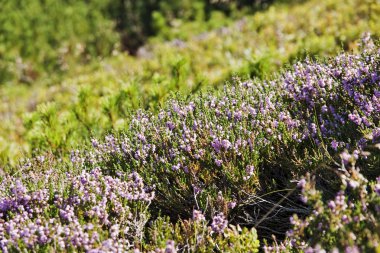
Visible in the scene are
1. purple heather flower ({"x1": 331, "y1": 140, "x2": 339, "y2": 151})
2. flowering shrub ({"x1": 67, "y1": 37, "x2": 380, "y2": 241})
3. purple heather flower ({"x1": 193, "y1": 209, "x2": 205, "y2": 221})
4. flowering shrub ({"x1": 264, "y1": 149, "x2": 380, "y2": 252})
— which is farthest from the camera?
flowering shrub ({"x1": 67, "y1": 37, "x2": 380, "y2": 241})

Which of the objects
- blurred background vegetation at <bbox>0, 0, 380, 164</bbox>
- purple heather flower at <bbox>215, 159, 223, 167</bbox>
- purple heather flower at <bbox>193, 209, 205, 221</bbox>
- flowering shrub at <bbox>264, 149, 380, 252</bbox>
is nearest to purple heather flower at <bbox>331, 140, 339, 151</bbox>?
flowering shrub at <bbox>264, 149, 380, 252</bbox>

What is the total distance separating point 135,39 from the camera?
1119 cm

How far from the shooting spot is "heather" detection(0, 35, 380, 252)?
227 cm

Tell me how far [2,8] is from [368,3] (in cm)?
755

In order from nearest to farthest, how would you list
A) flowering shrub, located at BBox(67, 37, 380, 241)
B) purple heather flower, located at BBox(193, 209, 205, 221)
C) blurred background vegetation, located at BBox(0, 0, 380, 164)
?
purple heather flower, located at BBox(193, 209, 205, 221) → flowering shrub, located at BBox(67, 37, 380, 241) → blurred background vegetation, located at BBox(0, 0, 380, 164)

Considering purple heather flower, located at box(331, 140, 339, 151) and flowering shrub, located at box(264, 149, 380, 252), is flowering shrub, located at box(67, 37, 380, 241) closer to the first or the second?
purple heather flower, located at box(331, 140, 339, 151)

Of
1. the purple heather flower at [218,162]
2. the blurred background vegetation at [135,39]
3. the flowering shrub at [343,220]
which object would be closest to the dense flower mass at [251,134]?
the purple heather flower at [218,162]

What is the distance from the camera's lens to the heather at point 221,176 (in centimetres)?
227

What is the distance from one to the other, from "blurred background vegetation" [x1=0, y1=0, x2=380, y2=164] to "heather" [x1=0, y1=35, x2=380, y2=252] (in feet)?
5.52

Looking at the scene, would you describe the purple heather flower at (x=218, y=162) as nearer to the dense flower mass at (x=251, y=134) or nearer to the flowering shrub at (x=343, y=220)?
the dense flower mass at (x=251, y=134)

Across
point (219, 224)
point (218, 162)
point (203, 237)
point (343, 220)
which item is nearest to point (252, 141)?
point (218, 162)

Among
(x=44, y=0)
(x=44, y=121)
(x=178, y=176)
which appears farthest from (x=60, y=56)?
(x=178, y=176)

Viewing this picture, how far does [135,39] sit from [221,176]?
893 cm

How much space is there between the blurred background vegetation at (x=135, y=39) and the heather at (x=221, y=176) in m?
1.68
